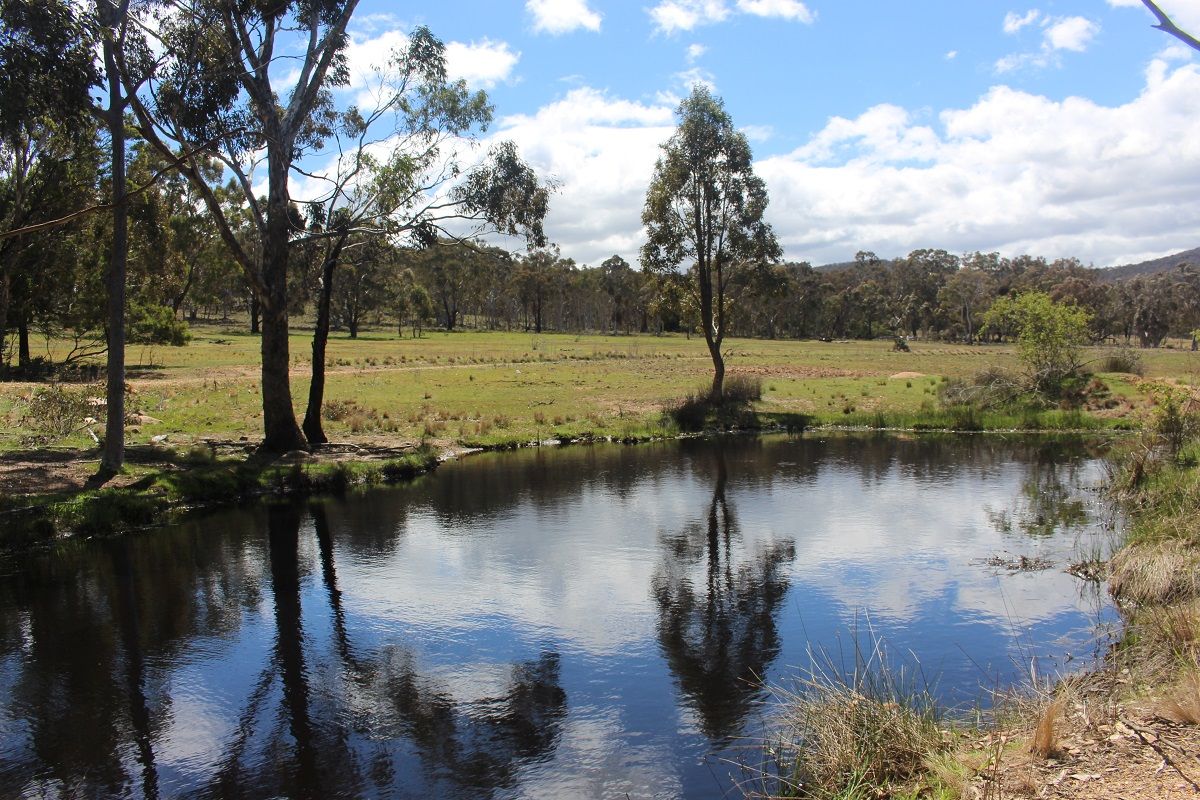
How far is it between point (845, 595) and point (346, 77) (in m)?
20.3

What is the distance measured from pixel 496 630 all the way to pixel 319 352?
53.3ft

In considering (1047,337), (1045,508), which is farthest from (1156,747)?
(1047,337)

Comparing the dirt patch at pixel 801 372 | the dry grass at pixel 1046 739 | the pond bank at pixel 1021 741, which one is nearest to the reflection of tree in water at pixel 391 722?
the pond bank at pixel 1021 741

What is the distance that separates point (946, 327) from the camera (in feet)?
435

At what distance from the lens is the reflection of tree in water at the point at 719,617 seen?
10.2 meters

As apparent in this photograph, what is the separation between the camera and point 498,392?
4162cm

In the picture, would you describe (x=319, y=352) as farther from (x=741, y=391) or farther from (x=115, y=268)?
(x=741, y=391)

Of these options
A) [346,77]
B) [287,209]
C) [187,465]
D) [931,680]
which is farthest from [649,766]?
[346,77]

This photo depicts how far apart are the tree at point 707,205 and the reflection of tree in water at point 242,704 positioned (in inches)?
1029

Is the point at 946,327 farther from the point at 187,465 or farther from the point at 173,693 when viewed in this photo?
the point at 173,693

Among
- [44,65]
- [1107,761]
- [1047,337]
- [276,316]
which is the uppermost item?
[44,65]

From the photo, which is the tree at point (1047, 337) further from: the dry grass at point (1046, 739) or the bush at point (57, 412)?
the bush at point (57, 412)

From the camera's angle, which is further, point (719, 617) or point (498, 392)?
point (498, 392)

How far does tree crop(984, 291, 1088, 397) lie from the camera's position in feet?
119
